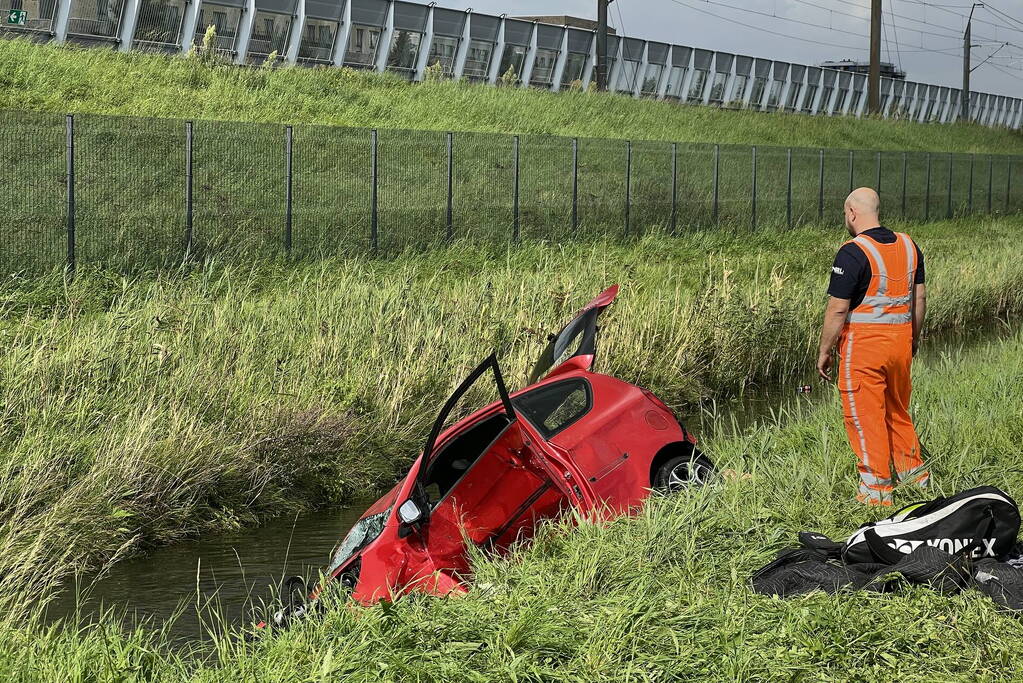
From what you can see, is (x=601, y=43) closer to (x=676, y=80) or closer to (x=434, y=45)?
(x=434, y=45)

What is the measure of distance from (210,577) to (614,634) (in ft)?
11.6

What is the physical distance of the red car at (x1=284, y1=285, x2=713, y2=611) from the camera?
18.9 ft

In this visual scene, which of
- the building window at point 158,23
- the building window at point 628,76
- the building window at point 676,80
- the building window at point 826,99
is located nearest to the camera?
the building window at point 158,23

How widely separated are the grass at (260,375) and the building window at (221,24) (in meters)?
20.3

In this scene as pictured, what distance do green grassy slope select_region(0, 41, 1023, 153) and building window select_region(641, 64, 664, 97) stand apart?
4494 millimetres

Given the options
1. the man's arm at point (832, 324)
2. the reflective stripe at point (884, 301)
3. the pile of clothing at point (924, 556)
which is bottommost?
the pile of clothing at point (924, 556)

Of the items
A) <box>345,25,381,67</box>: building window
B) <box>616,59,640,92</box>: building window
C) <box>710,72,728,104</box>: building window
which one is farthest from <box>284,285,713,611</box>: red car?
<box>710,72,728,104</box>: building window

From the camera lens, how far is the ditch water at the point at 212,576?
6.63 meters

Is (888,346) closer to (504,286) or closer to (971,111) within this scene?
(504,286)

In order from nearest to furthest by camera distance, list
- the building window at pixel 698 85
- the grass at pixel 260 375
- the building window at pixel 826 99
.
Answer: the grass at pixel 260 375, the building window at pixel 698 85, the building window at pixel 826 99

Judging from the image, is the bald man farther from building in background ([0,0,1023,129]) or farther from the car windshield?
building in background ([0,0,1023,129])

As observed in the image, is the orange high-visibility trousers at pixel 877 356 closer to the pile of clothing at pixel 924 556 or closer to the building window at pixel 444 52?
the pile of clothing at pixel 924 556

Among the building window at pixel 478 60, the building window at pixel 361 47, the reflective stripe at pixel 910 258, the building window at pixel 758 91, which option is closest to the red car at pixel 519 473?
the reflective stripe at pixel 910 258

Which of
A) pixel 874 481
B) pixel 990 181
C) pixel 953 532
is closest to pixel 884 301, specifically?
pixel 874 481
